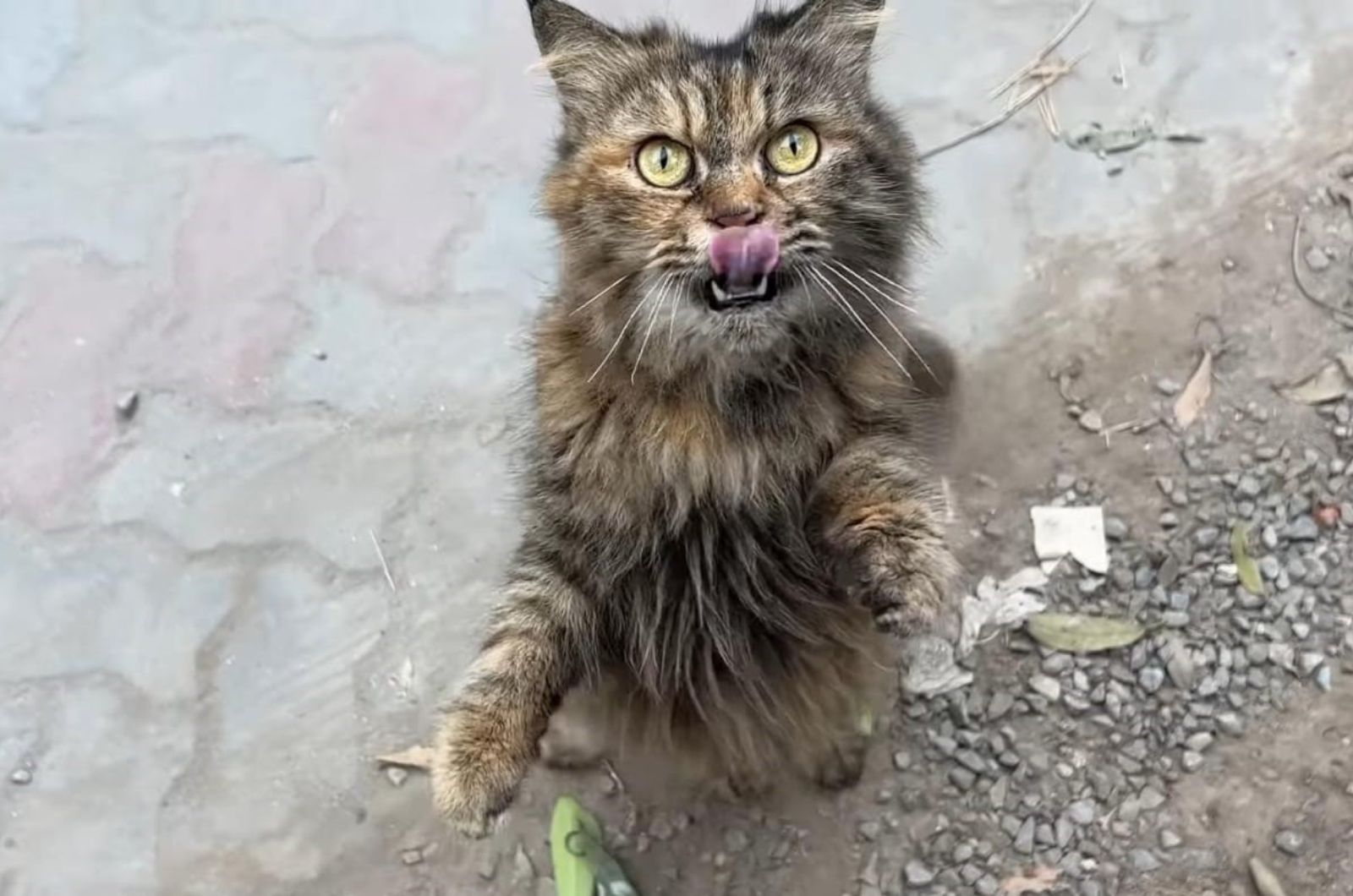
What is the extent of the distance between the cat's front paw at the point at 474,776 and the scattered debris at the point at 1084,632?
1.05 meters

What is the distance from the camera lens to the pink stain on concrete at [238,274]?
262cm

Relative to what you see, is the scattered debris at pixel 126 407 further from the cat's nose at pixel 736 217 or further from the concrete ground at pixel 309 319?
the cat's nose at pixel 736 217

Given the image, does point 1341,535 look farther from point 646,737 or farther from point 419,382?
point 419,382

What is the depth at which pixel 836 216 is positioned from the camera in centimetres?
159

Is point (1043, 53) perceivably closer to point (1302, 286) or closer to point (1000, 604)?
point (1302, 286)

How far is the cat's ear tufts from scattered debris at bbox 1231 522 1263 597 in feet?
4.72

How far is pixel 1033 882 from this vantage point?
2164 millimetres

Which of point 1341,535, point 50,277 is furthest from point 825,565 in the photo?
point 50,277

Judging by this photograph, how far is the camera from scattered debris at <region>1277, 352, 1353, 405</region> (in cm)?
241

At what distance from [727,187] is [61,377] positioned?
1.70 m

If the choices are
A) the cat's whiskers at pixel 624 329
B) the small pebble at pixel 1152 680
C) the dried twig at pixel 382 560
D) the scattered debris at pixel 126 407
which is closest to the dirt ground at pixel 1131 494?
the small pebble at pixel 1152 680

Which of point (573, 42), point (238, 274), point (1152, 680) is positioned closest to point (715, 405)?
point (573, 42)

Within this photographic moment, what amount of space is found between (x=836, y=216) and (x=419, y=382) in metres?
1.26

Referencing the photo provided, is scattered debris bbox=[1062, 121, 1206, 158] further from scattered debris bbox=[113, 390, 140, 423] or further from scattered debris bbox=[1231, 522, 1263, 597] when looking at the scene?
scattered debris bbox=[113, 390, 140, 423]
